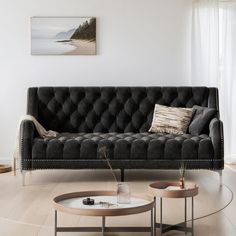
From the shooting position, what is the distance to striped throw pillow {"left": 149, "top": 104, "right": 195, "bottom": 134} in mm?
5574

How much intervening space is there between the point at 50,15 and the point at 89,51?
2.09 feet

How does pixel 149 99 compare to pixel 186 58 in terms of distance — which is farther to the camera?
pixel 186 58

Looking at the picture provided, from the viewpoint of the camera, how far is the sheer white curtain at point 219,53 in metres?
6.43

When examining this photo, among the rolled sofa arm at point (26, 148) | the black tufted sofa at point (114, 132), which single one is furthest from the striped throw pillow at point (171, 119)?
the rolled sofa arm at point (26, 148)

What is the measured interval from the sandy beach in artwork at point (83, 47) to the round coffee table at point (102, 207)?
335 centimetres

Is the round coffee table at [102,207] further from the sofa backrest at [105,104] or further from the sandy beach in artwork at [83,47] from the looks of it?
the sandy beach in artwork at [83,47]

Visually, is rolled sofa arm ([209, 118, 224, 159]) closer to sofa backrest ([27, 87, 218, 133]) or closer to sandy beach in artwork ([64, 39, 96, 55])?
sofa backrest ([27, 87, 218, 133])

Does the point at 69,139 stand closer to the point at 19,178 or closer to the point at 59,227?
the point at 19,178

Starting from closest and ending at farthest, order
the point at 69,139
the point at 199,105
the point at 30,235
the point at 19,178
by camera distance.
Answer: the point at 30,235 → the point at 69,139 → the point at 19,178 → the point at 199,105

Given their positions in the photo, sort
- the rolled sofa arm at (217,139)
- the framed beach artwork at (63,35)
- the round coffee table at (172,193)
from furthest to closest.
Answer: the framed beach artwork at (63,35)
the rolled sofa arm at (217,139)
the round coffee table at (172,193)

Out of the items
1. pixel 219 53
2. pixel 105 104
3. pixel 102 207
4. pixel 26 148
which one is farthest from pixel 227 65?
pixel 102 207

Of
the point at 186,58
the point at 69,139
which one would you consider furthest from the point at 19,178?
the point at 186,58

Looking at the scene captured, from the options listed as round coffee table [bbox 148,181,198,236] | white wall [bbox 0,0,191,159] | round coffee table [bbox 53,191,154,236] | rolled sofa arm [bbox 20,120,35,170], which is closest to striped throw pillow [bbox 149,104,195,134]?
white wall [bbox 0,0,191,159]

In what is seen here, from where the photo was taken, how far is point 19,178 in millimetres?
5551
